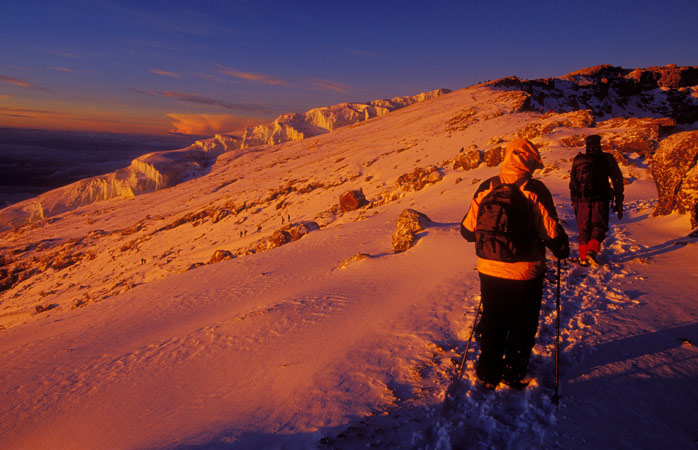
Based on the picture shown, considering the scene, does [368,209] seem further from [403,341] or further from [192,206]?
[192,206]

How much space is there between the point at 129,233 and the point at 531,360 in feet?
79.4

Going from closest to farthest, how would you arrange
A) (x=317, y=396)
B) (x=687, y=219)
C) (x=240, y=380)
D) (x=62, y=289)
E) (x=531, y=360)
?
(x=317, y=396) → (x=531, y=360) → (x=240, y=380) → (x=687, y=219) → (x=62, y=289)

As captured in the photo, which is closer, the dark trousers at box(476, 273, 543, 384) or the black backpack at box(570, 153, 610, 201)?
the dark trousers at box(476, 273, 543, 384)

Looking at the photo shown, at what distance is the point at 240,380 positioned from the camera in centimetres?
317

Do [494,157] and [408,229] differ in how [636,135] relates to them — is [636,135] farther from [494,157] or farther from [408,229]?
[408,229]

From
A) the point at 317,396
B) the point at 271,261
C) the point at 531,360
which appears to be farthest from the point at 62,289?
the point at 531,360

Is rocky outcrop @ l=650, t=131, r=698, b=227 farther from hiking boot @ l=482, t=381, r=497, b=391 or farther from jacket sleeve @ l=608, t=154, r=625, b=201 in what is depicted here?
hiking boot @ l=482, t=381, r=497, b=391

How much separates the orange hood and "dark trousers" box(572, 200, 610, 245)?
314 cm

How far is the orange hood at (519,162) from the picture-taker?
7.54 feet

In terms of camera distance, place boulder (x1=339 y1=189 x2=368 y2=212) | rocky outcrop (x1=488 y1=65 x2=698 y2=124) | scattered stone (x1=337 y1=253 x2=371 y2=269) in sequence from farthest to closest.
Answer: rocky outcrop (x1=488 y1=65 x2=698 y2=124), boulder (x1=339 y1=189 x2=368 y2=212), scattered stone (x1=337 y1=253 x2=371 y2=269)

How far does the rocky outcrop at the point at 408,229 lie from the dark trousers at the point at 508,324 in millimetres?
4161

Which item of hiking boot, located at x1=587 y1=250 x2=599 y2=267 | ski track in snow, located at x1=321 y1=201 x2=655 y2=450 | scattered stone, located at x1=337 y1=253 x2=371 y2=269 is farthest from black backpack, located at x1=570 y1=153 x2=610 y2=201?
scattered stone, located at x1=337 y1=253 x2=371 y2=269

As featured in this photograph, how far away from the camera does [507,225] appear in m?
2.18

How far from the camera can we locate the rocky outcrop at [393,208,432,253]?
6.74 meters
